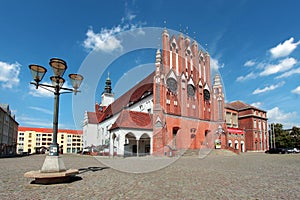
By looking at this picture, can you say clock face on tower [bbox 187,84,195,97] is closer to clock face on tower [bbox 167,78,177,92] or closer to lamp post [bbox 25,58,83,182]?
clock face on tower [bbox 167,78,177,92]

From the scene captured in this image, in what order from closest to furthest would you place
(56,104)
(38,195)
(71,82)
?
(38,195)
(56,104)
(71,82)

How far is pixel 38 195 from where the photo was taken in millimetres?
5422

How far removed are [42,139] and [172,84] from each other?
100260 millimetres

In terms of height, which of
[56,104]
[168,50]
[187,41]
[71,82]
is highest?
[187,41]

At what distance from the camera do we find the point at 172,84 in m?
33.2

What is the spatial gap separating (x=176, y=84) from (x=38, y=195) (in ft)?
96.4

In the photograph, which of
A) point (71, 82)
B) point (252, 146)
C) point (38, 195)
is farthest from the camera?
point (252, 146)

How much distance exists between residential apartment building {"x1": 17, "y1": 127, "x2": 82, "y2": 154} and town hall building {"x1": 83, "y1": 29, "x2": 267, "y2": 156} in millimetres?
78862

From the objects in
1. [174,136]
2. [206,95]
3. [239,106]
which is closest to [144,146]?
[174,136]

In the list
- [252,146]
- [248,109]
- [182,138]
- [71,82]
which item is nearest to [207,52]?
[182,138]

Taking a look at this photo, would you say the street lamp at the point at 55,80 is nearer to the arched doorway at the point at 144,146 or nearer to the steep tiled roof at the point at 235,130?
the arched doorway at the point at 144,146

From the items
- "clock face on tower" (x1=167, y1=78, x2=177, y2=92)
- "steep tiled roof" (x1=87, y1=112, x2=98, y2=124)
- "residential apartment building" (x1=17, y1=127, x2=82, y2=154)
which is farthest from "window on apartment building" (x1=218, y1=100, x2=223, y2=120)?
"residential apartment building" (x1=17, y1=127, x2=82, y2=154)

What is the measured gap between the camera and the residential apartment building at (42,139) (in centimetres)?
10356

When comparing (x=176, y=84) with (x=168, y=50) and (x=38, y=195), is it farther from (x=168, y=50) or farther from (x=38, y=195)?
(x=38, y=195)
